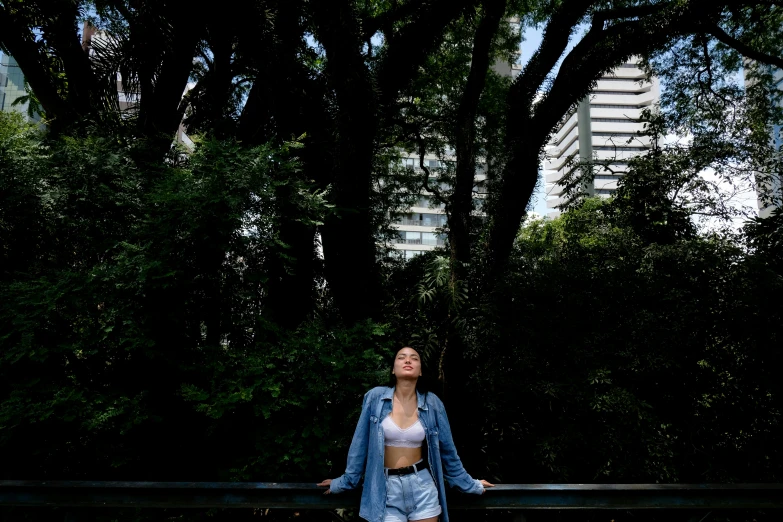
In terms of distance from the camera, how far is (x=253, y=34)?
7.23 meters

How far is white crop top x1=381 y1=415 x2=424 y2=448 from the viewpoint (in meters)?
2.90

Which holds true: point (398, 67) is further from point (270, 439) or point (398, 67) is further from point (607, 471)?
point (607, 471)

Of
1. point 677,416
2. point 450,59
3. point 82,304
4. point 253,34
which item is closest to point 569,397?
point 677,416

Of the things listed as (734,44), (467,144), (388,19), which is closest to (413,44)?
(467,144)

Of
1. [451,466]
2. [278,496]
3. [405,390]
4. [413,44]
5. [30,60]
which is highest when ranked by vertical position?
[30,60]

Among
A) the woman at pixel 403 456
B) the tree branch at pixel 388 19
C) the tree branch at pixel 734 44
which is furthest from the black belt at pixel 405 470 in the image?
the tree branch at pixel 388 19

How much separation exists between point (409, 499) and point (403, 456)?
22cm

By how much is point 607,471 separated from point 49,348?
5.42 m

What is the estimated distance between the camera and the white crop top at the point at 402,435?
9.50ft

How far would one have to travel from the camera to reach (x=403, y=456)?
9.48 ft

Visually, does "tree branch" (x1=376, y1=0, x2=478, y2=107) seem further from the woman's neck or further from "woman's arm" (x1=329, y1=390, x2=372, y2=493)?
"woman's arm" (x1=329, y1=390, x2=372, y2=493)

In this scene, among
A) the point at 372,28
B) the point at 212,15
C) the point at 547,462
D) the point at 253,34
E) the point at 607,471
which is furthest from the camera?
the point at 372,28

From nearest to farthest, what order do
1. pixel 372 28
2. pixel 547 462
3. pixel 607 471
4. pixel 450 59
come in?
pixel 607 471
pixel 547 462
pixel 372 28
pixel 450 59

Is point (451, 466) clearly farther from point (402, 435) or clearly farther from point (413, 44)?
point (413, 44)
